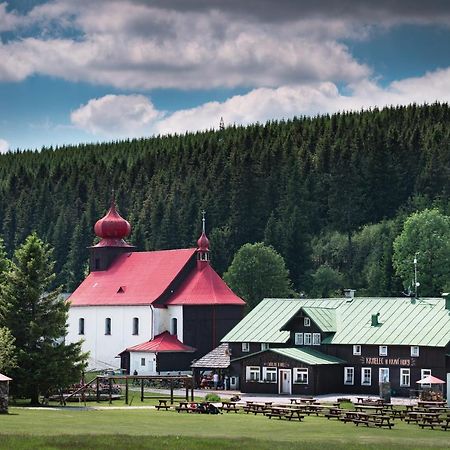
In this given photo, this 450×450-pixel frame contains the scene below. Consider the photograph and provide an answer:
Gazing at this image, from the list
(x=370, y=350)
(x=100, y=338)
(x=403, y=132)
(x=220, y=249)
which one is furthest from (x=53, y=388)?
(x=403, y=132)

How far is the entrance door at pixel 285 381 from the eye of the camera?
87.3 m

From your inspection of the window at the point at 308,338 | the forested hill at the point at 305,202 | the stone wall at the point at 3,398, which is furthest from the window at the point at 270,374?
the forested hill at the point at 305,202

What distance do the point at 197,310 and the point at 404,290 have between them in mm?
29387

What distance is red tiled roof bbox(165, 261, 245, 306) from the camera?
108500 mm

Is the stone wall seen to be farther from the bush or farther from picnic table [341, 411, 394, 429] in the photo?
the bush

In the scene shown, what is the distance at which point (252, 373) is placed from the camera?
89562 mm

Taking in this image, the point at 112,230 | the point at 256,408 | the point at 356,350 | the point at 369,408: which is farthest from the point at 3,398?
the point at 112,230

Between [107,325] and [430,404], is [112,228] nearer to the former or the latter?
[107,325]

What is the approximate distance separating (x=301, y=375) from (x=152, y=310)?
83.2ft

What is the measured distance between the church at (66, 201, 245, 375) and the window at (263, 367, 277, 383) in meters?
16.5

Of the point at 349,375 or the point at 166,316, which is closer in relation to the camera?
the point at 349,375

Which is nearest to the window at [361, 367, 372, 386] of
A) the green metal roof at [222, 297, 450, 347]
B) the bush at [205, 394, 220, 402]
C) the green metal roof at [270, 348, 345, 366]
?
the green metal roof at [270, 348, 345, 366]

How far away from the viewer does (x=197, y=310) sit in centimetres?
10838

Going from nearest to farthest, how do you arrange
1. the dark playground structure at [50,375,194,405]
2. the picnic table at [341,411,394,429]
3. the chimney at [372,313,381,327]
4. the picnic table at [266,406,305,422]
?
the picnic table at [341,411,394,429]
the picnic table at [266,406,305,422]
the dark playground structure at [50,375,194,405]
the chimney at [372,313,381,327]
